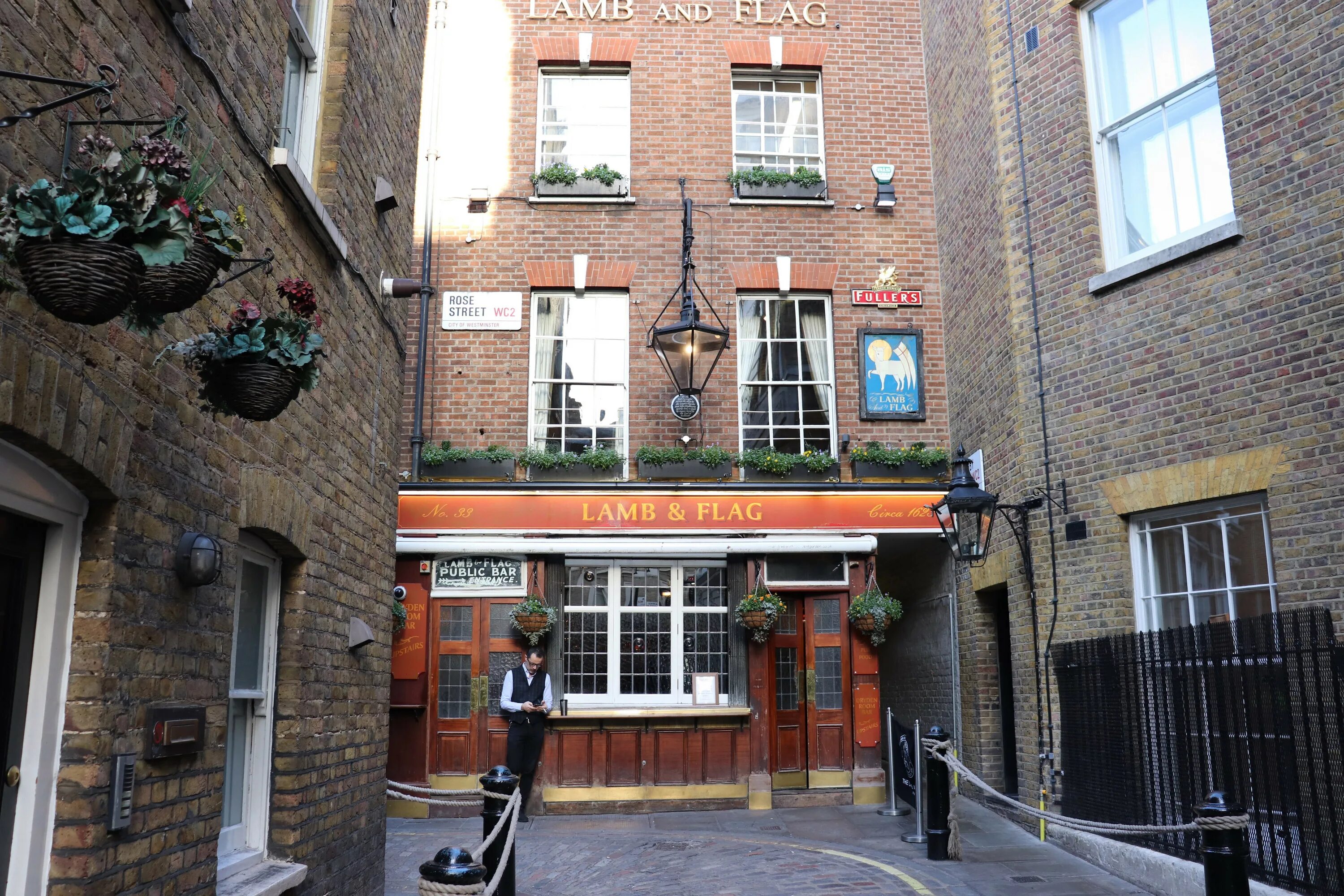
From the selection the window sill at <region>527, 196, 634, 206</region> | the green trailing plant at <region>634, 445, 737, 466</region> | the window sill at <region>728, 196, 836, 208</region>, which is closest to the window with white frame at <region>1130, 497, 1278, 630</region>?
the green trailing plant at <region>634, 445, 737, 466</region>

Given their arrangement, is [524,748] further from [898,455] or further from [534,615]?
[898,455]

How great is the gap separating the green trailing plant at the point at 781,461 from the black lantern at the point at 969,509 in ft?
7.31

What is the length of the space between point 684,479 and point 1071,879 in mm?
6478

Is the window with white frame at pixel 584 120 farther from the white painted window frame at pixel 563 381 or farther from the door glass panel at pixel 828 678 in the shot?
the door glass panel at pixel 828 678

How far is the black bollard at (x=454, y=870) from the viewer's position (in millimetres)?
5000

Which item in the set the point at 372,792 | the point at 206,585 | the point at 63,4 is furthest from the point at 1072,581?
the point at 63,4

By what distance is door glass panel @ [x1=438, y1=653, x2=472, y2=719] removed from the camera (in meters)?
12.5

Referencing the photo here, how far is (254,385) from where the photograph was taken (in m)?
3.96

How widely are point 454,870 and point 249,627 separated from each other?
1.66 meters

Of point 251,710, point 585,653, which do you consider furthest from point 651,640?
point 251,710

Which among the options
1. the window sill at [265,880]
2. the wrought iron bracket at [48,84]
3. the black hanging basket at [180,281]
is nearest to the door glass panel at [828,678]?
the window sill at [265,880]

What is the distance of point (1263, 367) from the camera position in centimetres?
826

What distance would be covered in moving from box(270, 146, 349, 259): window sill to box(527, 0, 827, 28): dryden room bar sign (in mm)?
9244

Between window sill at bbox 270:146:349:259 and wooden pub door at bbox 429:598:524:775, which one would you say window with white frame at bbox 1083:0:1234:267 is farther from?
wooden pub door at bbox 429:598:524:775
